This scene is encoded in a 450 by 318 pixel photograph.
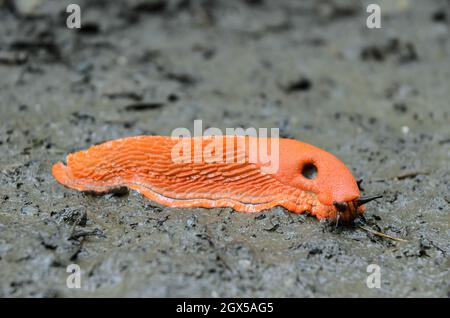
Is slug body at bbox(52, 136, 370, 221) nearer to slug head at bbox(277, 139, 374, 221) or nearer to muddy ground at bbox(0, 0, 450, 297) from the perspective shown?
slug head at bbox(277, 139, 374, 221)

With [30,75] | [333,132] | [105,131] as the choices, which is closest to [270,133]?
[333,132]

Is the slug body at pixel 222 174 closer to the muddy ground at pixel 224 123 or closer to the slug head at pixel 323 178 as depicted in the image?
the slug head at pixel 323 178

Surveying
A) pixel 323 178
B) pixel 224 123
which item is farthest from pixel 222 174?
pixel 224 123

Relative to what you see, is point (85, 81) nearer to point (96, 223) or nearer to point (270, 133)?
point (270, 133)

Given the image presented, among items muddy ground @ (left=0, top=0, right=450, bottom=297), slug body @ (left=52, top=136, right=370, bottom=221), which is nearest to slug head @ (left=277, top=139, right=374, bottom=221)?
slug body @ (left=52, top=136, right=370, bottom=221)

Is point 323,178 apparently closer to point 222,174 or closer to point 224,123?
point 222,174

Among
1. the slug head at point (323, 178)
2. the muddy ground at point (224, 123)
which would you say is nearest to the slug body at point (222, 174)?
the slug head at point (323, 178)
